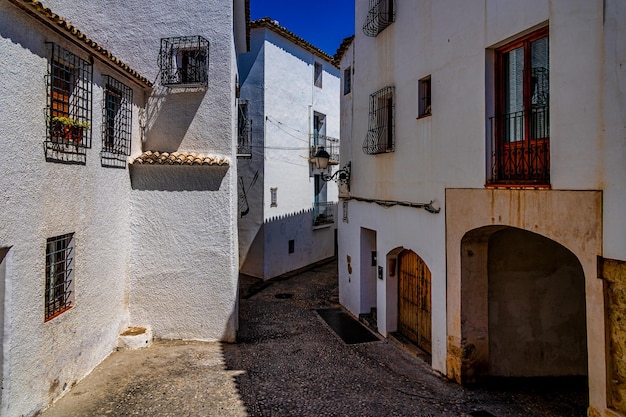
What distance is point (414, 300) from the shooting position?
985cm

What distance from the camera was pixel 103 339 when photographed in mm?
8320

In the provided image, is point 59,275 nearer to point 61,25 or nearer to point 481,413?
point 61,25

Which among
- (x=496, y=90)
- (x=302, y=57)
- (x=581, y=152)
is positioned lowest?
(x=581, y=152)

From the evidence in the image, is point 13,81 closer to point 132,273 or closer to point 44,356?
point 44,356

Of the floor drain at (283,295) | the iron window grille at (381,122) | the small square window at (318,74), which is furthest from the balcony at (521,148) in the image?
the small square window at (318,74)

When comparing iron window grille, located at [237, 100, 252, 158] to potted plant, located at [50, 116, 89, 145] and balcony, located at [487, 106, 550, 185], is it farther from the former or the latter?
balcony, located at [487, 106, 550, 185]

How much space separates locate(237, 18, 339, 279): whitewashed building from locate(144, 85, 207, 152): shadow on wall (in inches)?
220

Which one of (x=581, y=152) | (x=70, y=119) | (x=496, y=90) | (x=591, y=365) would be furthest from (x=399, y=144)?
(x=70, y=119)

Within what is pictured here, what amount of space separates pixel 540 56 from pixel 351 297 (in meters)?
8.45

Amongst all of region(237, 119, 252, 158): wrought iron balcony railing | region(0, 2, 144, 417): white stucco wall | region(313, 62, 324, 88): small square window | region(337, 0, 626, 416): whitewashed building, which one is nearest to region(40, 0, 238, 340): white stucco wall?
region(0, 2, 144, 417): white stucco wall

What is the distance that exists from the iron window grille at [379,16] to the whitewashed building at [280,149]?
6633mm

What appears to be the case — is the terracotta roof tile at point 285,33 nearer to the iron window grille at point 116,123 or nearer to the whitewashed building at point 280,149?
the whitewashed building at point 280,149

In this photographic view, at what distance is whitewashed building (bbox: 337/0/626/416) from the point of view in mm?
5148

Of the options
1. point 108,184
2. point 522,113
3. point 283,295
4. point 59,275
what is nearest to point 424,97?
point 522,113
